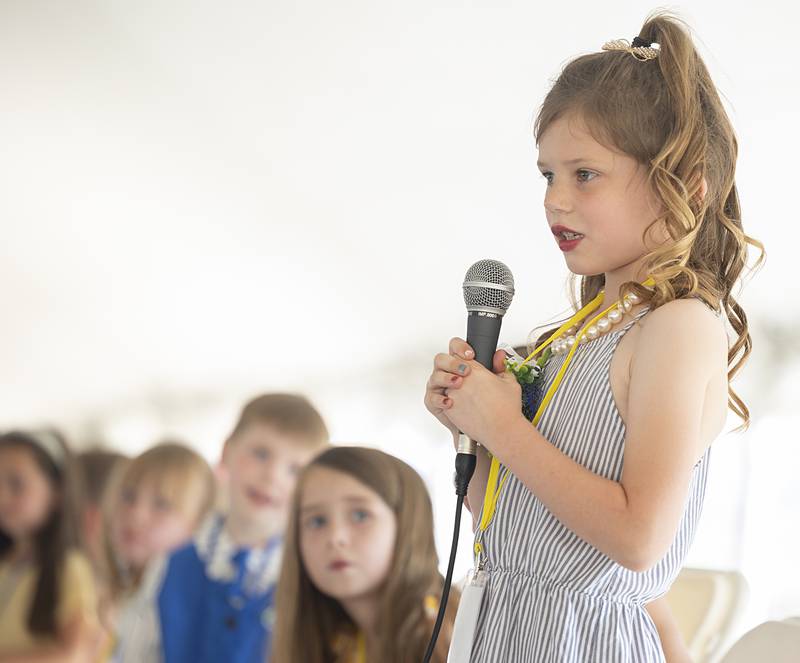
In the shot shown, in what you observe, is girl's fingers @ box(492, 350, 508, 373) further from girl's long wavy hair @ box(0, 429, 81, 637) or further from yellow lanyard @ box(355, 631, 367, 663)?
girl's long wavy hair @ box(0, 429, 81, 637)

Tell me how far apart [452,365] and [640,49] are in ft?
1.35

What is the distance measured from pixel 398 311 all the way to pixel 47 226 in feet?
3.20

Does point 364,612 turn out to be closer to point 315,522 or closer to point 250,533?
point 315,522

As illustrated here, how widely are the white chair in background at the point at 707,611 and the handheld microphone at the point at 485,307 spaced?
1102 millimetres

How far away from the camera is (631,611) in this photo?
3.21 feet

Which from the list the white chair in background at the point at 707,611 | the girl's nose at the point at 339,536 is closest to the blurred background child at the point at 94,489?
the girl's nose at the point at 339,536

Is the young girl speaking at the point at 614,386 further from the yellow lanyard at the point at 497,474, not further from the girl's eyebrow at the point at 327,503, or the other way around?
the girl's eyebrow at the point at 327,503

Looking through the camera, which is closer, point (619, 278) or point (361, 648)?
point (619, 278)

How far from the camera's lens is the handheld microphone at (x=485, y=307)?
1.03 m

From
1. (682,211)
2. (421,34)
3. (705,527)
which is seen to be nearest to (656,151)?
(682,211)

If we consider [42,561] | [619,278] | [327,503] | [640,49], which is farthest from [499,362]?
[42,561]

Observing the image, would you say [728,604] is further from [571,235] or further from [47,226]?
[47,226]

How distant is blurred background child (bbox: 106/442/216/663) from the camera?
97.4 inches

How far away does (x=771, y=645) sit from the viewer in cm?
117
